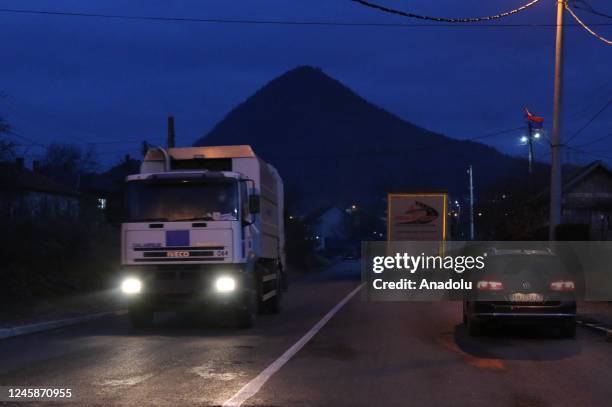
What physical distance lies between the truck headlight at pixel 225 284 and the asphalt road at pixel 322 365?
0.91 metres

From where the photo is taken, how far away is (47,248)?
26375 mm

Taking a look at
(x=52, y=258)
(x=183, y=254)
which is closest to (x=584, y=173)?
(x=52, y=258)

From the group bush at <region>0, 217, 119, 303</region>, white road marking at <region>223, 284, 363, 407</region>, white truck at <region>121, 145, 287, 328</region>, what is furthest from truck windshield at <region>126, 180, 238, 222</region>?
bush at <region>0, 217, 119, 303</region>

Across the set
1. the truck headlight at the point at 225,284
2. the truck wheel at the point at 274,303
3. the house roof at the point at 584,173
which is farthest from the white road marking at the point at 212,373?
the house roof at the point at 584,173

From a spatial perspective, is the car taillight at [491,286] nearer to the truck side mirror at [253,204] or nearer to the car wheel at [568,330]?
the car wheel at [568,330]

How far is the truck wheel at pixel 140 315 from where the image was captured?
16750mm

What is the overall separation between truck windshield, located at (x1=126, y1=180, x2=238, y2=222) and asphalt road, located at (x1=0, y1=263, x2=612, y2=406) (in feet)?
7.97

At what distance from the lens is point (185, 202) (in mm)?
16422

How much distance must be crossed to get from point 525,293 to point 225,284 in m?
5.96

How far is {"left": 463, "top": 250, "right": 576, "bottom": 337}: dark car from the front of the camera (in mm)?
14484

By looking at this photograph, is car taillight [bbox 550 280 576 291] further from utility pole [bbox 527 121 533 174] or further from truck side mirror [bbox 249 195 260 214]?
utility pole [bbox 527 121 533 174]

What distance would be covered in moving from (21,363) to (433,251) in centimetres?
2162

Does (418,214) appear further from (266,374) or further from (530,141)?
(530,141)

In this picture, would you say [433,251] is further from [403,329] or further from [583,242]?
[403,329]
